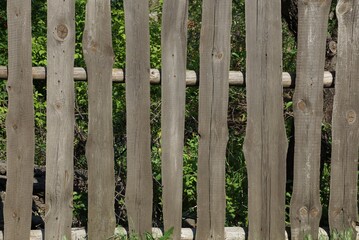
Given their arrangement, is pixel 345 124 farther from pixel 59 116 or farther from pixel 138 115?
pixel 59 116

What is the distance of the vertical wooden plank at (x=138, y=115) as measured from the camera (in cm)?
459

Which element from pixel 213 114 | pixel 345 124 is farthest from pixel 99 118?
pixel 345 124

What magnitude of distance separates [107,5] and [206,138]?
97 cm

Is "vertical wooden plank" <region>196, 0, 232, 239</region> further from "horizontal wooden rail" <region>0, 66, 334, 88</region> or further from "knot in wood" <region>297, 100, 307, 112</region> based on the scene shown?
"knot in wood" <region>297, 100, 307, 112</region>

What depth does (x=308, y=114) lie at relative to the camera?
4.78m

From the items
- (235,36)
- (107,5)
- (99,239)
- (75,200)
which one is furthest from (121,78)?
(235,36)

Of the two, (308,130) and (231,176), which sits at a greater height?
(308,130)

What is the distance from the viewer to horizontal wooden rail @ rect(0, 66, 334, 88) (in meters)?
4.61

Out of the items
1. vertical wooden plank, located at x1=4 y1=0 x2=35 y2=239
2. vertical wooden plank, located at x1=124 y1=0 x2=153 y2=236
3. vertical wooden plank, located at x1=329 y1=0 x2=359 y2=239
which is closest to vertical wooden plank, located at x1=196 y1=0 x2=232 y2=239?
vertical wooden plank, located at x1=124 y1=0 x2=153 y2=236

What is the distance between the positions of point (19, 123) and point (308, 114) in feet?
5.59

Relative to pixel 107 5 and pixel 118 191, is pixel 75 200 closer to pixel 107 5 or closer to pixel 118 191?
pixel 118 191

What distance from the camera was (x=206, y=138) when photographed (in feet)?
15.5

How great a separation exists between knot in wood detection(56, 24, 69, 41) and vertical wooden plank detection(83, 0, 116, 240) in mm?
110

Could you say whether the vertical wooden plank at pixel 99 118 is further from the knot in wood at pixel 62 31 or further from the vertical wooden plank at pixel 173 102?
the vertical wooden plank at pixel 173 102
